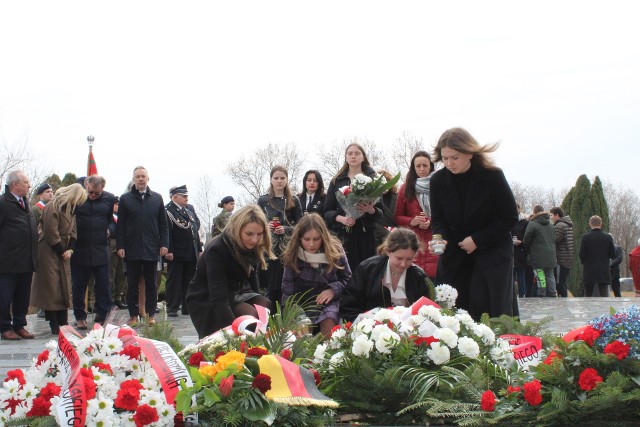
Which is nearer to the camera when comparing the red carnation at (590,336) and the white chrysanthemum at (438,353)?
the red carnation at (590,336)

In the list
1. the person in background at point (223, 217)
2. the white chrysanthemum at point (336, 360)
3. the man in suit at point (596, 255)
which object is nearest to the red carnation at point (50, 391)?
the white chrysanthemum at point (336, 360)

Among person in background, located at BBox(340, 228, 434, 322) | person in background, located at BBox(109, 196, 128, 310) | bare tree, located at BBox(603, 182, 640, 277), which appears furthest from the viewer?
bare tree, located at BBox(603, 182, 640, 277)

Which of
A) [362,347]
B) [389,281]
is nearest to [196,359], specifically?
[362,347]

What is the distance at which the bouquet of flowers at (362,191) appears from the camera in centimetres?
791

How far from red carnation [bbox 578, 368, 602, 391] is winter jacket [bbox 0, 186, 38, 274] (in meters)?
7.17

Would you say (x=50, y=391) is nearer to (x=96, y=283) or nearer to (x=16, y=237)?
(x=16, y=237)

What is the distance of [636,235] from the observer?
60.3 metres

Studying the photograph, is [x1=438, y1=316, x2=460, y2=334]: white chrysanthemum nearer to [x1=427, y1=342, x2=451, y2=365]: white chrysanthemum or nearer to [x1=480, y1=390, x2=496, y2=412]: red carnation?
[x1=427, y1=342, x2=451, y2=365]: white chrysanthemum

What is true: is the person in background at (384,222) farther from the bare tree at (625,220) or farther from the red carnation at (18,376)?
the bare tree at (625,220)

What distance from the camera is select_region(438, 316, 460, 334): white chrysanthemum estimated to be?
168 inches

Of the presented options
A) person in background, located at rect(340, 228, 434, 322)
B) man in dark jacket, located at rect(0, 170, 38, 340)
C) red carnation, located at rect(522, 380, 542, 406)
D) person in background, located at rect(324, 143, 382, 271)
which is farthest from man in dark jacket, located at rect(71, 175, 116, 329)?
red carnation, located at rect(522, 380, 542, 406)

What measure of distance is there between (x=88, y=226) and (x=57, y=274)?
0.68 m

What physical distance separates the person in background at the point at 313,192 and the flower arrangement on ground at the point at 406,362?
4.98 m

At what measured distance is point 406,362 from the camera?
4129 millimetres
